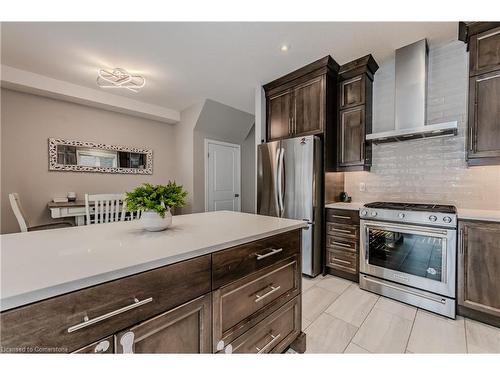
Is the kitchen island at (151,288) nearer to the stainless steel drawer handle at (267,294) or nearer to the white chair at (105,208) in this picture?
the stainless steel drawer handle at (267,294)

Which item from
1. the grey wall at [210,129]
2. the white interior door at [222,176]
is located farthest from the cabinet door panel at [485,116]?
the white interior door at [222,176]

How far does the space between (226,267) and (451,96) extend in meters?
3.04

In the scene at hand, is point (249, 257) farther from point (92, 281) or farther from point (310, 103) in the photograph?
point (310, 103)

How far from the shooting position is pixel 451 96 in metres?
2.38

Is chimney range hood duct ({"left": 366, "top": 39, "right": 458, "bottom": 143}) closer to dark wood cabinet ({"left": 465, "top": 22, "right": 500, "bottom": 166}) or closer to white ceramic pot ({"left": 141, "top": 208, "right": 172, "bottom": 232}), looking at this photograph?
dark wood cabinet ({"left": 465, "top": 22, "right": 500, "bottom": 166})

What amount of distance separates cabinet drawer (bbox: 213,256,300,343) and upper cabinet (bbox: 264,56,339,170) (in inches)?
71.3

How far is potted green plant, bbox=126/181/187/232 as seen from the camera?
44.2 inches

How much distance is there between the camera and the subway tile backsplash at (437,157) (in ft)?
7.39

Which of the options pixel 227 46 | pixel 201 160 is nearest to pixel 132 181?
pixel 201 160

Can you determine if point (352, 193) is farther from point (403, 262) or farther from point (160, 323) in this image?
point (160, 323)

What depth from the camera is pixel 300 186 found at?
2.71 m

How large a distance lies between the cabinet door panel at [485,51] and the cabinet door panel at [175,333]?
290 cm

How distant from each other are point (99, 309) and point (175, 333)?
0.32 meters

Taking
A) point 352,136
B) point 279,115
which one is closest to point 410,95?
point 352,136
